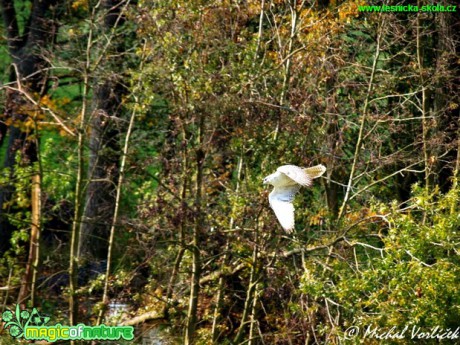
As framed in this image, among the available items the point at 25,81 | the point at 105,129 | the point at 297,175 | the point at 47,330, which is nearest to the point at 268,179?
the point at 297,175

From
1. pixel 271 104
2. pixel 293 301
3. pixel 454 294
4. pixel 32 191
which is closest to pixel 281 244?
pixel 293 301

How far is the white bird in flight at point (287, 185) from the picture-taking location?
10180mm

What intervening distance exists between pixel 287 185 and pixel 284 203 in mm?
209

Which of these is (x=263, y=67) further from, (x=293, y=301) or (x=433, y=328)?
(x=433, y=328)

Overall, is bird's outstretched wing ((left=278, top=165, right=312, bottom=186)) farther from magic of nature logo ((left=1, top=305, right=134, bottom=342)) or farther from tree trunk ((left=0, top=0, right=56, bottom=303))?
tree trunk ((left=0, top=0, right=56, bottom=303))

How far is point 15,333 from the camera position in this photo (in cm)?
1251

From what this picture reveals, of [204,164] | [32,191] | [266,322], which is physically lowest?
[266,322]

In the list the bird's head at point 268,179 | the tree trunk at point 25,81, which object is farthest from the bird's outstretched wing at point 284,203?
the tree trunk at point 25,81

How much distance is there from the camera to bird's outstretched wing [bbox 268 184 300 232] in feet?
33.2

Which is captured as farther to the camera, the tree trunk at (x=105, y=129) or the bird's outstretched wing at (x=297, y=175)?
the tree trunk at (x=105, y=129)

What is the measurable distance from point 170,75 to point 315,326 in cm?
312

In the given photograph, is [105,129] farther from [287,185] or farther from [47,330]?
[287,185]

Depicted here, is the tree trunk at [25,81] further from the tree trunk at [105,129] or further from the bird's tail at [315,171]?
the bird's tail at [315,171]

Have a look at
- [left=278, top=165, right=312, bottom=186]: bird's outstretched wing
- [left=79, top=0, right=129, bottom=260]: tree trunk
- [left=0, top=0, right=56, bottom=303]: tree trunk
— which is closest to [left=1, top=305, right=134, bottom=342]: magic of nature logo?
[left=0, top=0, right=56, bottom=303]: tree trunk
